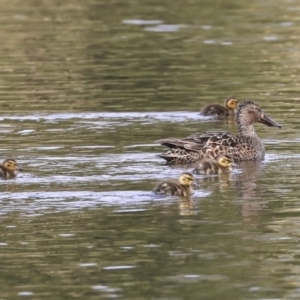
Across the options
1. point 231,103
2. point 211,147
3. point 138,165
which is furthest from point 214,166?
point 231,103

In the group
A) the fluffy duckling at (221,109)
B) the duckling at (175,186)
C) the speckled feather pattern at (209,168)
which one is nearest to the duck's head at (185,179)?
the duckling at (175,186)

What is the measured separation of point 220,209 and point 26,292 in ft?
10.3

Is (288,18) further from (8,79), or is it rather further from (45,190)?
(45,190)

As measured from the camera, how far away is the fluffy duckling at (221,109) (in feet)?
62.6

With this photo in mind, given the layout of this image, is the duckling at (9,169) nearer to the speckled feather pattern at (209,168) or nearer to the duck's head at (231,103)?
the speckled feather pattern at (209,168)

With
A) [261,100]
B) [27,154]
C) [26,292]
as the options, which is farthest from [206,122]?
[26,292]

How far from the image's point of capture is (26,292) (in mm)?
9930

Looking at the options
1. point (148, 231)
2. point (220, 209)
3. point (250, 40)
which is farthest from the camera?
point (250, 40)

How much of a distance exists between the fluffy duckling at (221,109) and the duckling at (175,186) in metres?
5.94

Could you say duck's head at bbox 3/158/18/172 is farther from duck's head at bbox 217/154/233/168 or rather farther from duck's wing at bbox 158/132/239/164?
duck's head at bbox 217/154/233/168

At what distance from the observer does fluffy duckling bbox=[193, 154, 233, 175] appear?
1469 cm

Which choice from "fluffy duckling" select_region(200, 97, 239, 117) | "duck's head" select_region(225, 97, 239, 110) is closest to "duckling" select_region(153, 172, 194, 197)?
"fluffy duckling" select_region(200, 97, 239, 117)

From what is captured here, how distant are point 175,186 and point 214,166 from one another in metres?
1.68

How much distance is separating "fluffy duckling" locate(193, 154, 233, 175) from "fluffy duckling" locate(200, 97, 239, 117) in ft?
14.0
